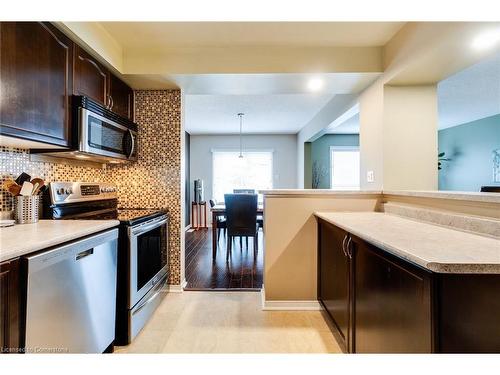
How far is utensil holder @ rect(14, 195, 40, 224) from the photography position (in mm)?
1599

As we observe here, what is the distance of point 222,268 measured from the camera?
3.45 meters

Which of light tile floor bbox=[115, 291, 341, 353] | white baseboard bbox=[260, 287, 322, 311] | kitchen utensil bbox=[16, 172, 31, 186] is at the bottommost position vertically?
light tile floor bbox=[115, 291, 341, 353]

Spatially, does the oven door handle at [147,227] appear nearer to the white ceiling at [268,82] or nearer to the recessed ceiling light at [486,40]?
the white ceiling at [268,82]

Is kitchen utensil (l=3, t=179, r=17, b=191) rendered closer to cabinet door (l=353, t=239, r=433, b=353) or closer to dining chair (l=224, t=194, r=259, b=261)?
cabinet door (l=353, t=239, r=433, b=353)

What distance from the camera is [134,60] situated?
2371mm

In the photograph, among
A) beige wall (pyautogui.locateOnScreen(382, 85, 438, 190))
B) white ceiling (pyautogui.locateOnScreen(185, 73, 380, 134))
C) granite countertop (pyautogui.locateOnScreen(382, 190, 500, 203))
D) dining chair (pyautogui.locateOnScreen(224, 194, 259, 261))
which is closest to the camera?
granite countertop (pyautogui.locateOnScreen(382, 190, 500, 203))

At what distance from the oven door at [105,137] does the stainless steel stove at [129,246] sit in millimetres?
357

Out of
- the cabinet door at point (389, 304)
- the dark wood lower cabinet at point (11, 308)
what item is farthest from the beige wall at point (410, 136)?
the dark wood lower cabinet at point (11, 308)

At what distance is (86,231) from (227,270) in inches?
86.1

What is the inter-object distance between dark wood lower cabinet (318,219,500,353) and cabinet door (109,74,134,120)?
86.6 inches

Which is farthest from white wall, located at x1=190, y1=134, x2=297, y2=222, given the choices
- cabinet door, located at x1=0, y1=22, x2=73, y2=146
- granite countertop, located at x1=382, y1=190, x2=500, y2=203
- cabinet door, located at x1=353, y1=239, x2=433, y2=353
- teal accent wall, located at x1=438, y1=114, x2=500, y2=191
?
cabinet door, located at x1=353, y1=239, x2=433, y2=353

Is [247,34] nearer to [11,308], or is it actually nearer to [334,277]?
[334,277]

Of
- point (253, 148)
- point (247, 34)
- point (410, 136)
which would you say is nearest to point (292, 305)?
point (410, 136)

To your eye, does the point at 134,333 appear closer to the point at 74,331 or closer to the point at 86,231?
the point at 74,331
